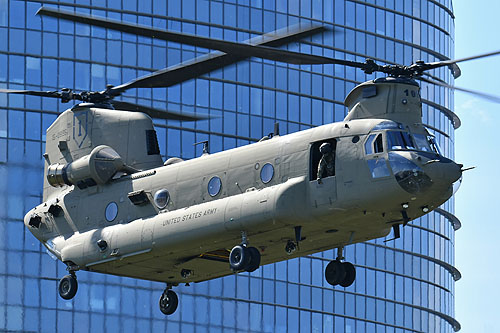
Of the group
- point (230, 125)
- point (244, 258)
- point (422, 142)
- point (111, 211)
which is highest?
point (230, 125)

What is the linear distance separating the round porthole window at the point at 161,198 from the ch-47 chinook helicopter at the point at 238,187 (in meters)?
0.03

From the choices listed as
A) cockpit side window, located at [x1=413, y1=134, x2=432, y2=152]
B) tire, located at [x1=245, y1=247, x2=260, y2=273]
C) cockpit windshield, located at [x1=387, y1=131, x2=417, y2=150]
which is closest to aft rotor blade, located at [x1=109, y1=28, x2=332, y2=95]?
cockpit windshield, located at [x1=387, y1=131, x2=417, y2=150]

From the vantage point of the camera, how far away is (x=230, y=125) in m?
90.1

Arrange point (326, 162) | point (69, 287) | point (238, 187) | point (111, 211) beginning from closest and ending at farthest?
point (326, 162)
point (238, 187)
point (111, 211)
point (69, 287)

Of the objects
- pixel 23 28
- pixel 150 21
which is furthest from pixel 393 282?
pixel 23 28

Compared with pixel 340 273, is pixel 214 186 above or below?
above

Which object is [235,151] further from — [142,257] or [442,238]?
[442,238]

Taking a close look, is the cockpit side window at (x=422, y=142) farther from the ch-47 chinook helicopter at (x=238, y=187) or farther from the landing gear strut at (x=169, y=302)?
the landing gear strut at (x=169, y=302)

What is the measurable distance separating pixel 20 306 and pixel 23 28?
16776 mm

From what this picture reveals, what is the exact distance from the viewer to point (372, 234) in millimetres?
43938

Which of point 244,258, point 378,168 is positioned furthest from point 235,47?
point 244,258

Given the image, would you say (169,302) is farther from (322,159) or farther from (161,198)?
(322,159)

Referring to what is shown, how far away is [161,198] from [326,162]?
21.7 ft

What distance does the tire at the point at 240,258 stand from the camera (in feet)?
140
